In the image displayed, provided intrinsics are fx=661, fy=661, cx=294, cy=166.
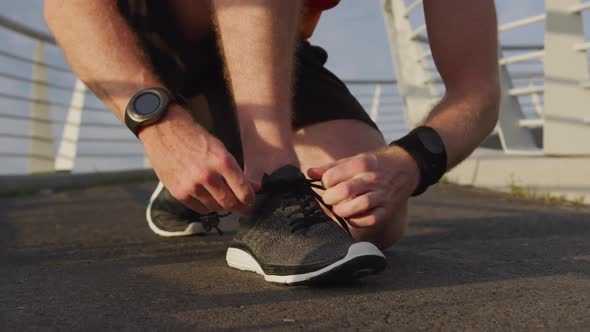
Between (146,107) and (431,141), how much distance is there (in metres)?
0.53

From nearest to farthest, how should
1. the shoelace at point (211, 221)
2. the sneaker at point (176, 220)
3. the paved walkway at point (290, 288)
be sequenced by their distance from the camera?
the paved walkway at point (290, 288)
the shoelace at point (211, 221)
the sneaker at point (176, 220)

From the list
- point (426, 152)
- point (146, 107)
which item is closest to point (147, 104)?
point (146, 107)

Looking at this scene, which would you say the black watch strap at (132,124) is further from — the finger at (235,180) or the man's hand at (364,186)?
the man's hand at (364,186)

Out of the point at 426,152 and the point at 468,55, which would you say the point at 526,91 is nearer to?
the point at 468,55

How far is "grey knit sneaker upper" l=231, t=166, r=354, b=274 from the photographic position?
105 centimetres

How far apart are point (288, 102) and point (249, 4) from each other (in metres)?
0.18

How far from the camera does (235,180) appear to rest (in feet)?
3.28

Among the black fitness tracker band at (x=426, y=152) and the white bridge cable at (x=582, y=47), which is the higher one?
the black fitness tracker band at (x=426, y=152)

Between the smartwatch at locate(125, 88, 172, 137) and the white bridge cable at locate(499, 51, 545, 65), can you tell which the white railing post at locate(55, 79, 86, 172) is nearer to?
the white bridge cable at locate(499, 51, 545, 65)

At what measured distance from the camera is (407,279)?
3.77 feet

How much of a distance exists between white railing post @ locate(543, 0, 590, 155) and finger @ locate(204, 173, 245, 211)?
6.96 feet

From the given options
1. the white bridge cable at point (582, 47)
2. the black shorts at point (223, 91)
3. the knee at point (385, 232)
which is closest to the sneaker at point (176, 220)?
the black shorts at point (223, 91)

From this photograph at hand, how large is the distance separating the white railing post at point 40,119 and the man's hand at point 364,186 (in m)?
4.13

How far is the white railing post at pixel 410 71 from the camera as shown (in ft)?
13.5
